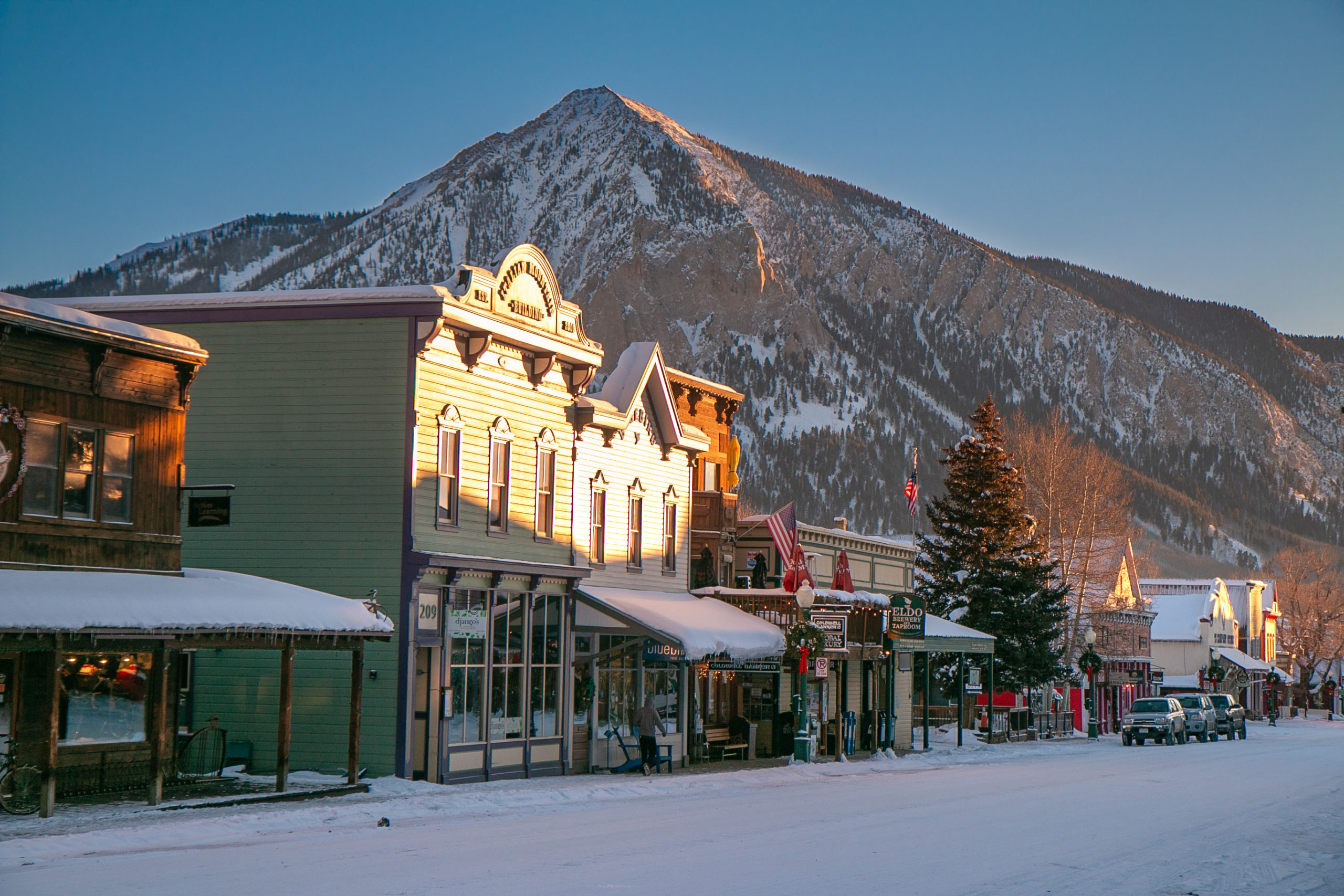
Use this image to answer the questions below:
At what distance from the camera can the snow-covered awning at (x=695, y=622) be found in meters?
28.8

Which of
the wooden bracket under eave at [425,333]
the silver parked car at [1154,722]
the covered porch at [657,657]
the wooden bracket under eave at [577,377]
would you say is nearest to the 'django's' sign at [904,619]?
the covered porch at [657,657]

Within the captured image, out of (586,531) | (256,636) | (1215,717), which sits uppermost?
(586,531)

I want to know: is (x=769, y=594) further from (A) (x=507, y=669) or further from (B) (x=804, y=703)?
(A) (x=507, y=669)

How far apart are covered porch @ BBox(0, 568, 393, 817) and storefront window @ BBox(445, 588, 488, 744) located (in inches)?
81.5

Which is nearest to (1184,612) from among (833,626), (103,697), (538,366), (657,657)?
(833,626)

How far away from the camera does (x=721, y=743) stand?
115 ft

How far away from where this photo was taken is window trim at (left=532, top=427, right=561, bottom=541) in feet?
94.9

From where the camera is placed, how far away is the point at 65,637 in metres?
17.6

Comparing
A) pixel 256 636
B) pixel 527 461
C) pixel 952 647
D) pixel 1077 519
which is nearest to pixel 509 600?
pixel 527 461

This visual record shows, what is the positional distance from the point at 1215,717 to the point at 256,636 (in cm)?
4942

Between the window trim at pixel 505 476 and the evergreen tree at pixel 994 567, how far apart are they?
26728 millimetres

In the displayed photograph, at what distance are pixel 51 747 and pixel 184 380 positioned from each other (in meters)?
6.39

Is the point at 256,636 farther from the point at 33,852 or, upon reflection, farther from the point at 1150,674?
the point at 1150,674

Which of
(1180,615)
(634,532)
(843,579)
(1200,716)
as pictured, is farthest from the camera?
(1180,615)
